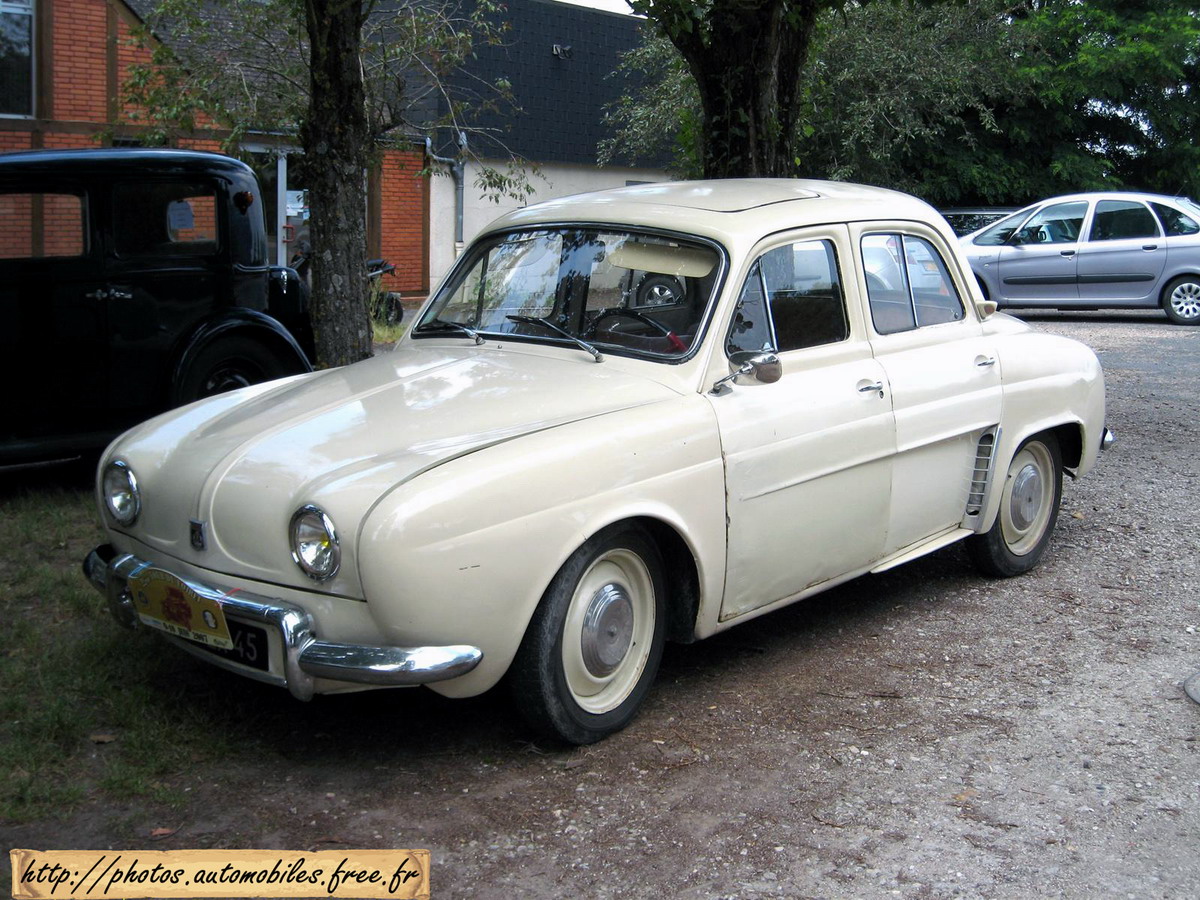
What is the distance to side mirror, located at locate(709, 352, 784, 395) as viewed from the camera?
14.7ft

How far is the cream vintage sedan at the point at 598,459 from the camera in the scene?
11.9 ft

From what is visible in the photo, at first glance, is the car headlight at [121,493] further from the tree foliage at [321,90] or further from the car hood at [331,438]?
the tree foliage at [321,90]

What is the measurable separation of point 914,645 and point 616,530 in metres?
1.75

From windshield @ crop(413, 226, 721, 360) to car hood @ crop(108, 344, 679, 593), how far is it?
16cm

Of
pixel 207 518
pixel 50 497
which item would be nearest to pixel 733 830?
pixel 207 518

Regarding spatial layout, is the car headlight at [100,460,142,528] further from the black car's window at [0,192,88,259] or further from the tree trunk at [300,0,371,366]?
the tree trunk at [300,0,371,366]

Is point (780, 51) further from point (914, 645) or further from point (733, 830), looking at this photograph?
point (733, 830)

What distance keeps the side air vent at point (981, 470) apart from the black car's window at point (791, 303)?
1028 mm

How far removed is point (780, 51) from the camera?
834 cm

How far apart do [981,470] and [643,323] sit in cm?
189

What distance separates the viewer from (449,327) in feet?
17.1

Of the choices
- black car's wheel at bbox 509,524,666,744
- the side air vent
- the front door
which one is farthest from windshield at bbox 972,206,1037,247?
black car's wheel at bbox 509,524,666,744

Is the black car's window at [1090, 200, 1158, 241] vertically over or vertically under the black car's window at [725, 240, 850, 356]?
over

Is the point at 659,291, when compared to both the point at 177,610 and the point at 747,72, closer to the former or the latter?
the point at 177,610
